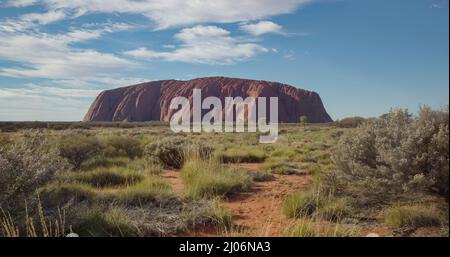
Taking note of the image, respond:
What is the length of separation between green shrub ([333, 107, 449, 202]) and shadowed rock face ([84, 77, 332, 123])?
262 ft

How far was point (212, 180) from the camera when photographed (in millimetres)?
8367

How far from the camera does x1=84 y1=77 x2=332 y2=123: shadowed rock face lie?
9356 centimetres

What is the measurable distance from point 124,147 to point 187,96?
78304mm

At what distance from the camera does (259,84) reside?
10212 cm

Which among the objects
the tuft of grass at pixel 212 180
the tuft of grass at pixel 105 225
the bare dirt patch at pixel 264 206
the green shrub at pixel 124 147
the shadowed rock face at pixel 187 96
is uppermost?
the shadowed rock face at pixel 187 96

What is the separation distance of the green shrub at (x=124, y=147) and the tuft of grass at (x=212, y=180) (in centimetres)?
565

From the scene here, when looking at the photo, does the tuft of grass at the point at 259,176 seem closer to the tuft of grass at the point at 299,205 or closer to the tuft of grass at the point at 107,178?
the tuft of grass at the point at 107,178

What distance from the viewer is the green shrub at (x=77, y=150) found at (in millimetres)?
12201

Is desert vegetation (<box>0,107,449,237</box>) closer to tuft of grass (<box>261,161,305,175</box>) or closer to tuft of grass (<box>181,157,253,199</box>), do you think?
tuft of grass (<box>181,157,253,199</box>)

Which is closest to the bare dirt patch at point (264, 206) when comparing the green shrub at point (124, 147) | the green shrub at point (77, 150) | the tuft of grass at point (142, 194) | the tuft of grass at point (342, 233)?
the tuft of grass at point (342, 233)

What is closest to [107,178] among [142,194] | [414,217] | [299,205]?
[142,194]

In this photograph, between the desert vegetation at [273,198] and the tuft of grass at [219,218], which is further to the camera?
the tuft of grass at [219,218]

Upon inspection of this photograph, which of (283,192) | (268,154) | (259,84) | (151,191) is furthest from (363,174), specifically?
(259,84)
